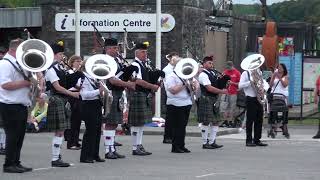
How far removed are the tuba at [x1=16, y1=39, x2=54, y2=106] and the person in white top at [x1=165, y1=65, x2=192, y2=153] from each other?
4179 mm

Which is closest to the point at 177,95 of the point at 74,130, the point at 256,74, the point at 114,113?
the point at 114,113

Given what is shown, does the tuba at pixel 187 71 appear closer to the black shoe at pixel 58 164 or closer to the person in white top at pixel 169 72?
the person in white top at pixel 169 72

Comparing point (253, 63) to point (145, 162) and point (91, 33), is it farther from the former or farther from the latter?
point (91, 33)

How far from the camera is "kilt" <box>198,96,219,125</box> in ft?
55.3

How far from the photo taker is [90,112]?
1348 cm

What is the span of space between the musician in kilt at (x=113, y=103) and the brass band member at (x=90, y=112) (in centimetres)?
65

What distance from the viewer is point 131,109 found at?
49.6ft

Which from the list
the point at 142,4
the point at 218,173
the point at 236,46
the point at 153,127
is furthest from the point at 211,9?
the point at 218,173

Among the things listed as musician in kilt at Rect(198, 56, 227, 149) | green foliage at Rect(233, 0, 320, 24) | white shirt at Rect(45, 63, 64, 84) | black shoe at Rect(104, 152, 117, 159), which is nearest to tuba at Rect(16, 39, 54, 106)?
white shirt at Rect(45, 63, 64, 84)

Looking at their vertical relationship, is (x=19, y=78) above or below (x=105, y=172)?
above

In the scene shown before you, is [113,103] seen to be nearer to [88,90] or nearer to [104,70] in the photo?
[88,90]

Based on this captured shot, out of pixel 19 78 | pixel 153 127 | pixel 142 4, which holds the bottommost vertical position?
pixel 153 127

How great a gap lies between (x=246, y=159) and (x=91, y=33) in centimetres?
1426

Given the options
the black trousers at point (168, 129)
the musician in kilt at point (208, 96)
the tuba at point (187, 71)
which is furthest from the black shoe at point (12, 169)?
the musician in kilt at point (208, 96)
